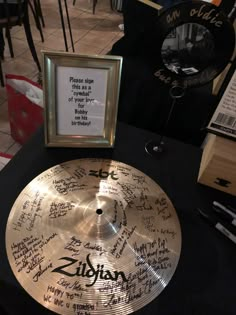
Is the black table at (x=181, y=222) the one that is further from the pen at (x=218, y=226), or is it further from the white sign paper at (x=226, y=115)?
the white sign paper at (x=226, y=115)

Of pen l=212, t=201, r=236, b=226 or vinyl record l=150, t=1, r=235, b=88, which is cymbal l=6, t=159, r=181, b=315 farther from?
vinyl record l=150, t=1, r=235, b=88

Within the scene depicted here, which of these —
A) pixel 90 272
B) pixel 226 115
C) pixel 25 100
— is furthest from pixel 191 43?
pixel 25 100

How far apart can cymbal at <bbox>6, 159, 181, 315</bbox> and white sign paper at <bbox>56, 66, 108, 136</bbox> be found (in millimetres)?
115

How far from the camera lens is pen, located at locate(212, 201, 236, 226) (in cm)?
73

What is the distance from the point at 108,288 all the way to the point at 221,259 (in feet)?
0.90

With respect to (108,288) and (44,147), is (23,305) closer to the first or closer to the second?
(108,288)

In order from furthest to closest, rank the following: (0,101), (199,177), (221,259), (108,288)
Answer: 1. (0,101)
2. (199,177)
3. (221,259)
4. (108,288)

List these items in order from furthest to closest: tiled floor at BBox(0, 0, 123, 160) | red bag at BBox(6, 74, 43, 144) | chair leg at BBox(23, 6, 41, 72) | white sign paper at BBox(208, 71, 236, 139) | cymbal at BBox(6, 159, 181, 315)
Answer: chair leg at BBox(23, 6, 41, 72), tiled floor at BBox(0, 0, 123, 160), red bag at BBox(6, 74, 43, 144), white sign paper at BBox(208, 71, 236, 139), cymbal at BBox(6, 159, 181, 315)

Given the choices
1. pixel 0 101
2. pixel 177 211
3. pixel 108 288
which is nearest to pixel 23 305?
pixel 108 288

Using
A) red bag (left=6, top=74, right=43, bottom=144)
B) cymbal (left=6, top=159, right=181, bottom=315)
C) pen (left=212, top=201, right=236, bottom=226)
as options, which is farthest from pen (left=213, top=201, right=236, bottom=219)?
red bag (left=6, top=74, right=43, bottom=144)

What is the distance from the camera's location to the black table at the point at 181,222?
597 millimetres

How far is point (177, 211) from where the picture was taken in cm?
74

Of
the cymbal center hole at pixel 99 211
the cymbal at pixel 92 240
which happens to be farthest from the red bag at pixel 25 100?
the cymbal center hole at pixel 99 211

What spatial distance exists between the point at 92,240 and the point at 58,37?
103 inches
